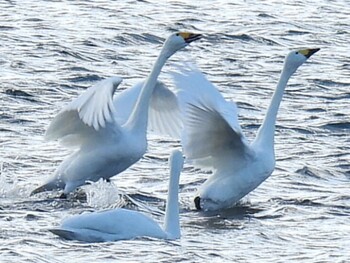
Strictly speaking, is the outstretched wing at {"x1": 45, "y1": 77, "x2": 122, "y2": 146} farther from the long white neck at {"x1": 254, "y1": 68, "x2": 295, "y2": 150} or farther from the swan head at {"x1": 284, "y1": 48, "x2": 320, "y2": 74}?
the swan head at {"x1": 284, "y1": 48, "x2": 320, "y2": 74}

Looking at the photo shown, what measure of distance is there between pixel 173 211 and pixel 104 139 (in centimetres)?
221

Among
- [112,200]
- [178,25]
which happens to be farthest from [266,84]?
[112,200]

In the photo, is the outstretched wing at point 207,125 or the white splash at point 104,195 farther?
the white splash at point 104,195

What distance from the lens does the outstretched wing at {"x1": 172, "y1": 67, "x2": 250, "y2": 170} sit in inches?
486

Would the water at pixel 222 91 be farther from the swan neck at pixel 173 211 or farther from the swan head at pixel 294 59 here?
the swan head at pixel 294 59

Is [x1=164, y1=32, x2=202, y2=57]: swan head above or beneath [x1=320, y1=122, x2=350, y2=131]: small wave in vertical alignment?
above

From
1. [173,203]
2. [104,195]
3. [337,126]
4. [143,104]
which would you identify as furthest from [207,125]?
[337,126]

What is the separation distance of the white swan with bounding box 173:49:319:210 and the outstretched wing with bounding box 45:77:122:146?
615 millimetres

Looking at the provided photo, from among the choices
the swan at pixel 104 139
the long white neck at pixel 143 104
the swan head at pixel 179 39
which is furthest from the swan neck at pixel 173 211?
the swan head at pixel 179 39

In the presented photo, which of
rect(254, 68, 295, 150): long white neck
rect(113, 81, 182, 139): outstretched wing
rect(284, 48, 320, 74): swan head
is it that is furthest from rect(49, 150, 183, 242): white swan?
rect(113, 81, 182, 139): outstretched wing

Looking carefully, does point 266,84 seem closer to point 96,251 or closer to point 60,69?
point 60,69

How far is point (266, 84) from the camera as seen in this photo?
784 inches

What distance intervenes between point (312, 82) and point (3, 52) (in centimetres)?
444

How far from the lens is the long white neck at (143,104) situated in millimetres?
12953
